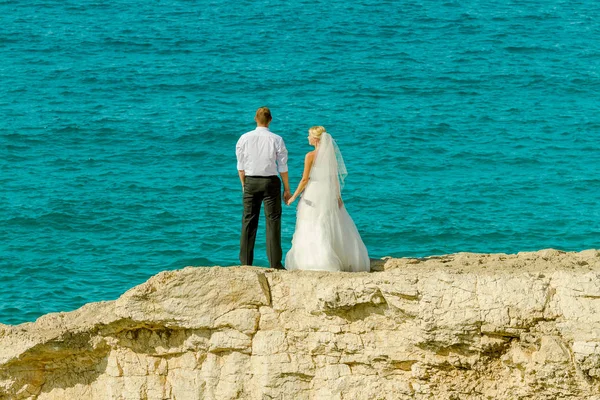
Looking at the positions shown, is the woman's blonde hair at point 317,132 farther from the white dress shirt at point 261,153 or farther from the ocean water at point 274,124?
the ocean water at point 274,124

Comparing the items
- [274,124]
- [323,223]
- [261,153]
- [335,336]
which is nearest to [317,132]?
[261,153]

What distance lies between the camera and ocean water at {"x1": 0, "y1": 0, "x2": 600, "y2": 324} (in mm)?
29375

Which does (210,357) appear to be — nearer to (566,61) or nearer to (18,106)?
(18,106)

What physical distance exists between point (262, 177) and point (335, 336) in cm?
234

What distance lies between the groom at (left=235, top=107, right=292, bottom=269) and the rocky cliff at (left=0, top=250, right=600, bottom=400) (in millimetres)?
1057

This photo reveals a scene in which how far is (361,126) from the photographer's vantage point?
37.2 m

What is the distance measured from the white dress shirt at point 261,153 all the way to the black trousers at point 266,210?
122 millimetres

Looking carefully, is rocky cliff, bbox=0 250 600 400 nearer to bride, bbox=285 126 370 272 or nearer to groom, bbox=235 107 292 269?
bride, bbox=285 126 370 272

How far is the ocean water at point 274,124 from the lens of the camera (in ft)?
96.4

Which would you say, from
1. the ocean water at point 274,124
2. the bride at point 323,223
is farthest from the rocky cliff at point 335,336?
the ocean water at point 274,124

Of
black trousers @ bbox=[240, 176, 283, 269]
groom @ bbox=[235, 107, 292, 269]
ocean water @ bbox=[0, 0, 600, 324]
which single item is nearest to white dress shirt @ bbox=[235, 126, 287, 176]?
groom @ bbox=[235, 107, 292, 269]

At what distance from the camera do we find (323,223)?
14.2 metres

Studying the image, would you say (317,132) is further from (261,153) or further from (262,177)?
Result: (262,177)

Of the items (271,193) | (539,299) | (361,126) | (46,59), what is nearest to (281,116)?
(361,126)
